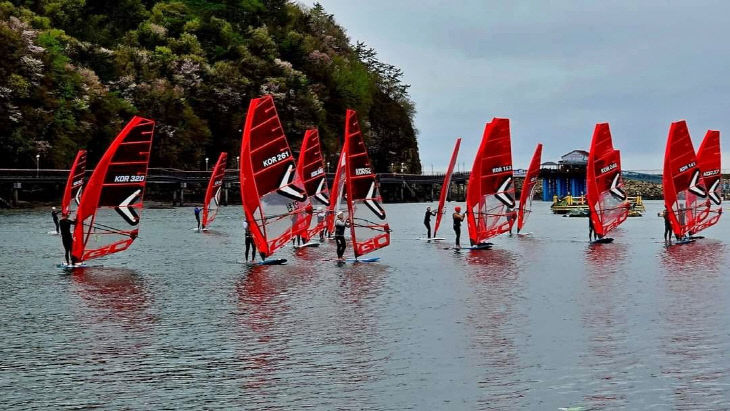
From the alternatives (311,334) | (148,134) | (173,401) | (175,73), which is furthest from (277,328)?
(175,73)

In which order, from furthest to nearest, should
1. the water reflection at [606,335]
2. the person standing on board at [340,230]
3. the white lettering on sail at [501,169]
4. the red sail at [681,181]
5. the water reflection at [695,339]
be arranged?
the red sail at [681,181]
the white lettering on sail at [501,169]
the person standing on board at [340,230]
the water reflection at [606,335]
the water reflection at [695,339]

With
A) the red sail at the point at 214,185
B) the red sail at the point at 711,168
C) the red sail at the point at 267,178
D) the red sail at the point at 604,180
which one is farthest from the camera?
the red sail at the point at 214,185

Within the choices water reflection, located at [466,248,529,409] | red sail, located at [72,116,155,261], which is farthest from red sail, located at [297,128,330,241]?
red sail, located at [72,116,155,261]

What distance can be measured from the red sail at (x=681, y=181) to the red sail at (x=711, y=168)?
4.36ft

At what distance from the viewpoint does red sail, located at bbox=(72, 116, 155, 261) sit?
37.0 metres

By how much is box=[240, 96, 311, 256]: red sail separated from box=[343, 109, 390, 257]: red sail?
2102mm

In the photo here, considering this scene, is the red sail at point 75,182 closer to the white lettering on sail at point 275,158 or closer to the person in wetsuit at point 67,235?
the person in wetsuit at point 67,235

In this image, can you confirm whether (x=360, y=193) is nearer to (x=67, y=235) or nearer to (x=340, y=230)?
(x=340, y=230)

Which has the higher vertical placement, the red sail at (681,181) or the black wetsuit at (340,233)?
the red sail at (681,181)

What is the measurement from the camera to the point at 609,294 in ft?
98.8

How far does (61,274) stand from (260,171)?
8457 millimetres

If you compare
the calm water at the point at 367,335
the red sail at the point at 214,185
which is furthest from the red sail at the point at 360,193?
the red sail at the point at 214,185

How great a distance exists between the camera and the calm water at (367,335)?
1630 cm

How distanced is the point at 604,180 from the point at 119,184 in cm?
2843
